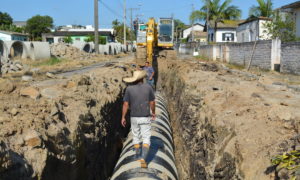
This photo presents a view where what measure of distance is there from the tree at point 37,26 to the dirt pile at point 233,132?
78.5 m

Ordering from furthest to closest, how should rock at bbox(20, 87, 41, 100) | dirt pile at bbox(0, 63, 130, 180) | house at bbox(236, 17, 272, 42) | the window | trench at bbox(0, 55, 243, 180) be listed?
the window
house at bbox(236, 17, 272, 42)
rock at bbox(20, 87, 41, 100)
trench at bbox(0, 55, 243, 180)
dirt pile at bbox(0, 63, 130, 180)

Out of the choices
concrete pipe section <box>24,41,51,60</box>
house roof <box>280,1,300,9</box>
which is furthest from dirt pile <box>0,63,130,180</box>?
house roof <box>280,1,300,9</box>

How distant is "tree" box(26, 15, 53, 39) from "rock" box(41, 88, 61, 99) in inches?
3096

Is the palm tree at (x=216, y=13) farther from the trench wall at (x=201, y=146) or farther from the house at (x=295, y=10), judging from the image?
the trench wall at (x=201, y=146)

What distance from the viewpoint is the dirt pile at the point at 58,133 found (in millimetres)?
4336

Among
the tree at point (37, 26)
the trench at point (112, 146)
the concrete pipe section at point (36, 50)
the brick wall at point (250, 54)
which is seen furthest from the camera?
the tree at point (37, 26)

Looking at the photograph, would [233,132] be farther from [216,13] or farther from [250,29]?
[216,13]

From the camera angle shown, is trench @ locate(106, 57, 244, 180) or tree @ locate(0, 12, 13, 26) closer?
trench @ locate(106, 57, 244, 180)

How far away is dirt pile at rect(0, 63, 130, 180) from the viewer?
14.2 ft

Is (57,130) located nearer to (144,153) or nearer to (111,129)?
(144,153)

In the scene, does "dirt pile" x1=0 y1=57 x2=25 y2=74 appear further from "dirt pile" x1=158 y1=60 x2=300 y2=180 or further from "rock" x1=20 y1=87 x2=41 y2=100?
"rock" x1=20 y1=87 x2=41 y2=100

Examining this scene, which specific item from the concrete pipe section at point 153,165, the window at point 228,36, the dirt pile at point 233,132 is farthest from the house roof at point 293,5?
the window at point 228,36

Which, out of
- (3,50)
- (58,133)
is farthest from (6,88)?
(3,50)

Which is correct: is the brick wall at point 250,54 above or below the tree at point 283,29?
below
